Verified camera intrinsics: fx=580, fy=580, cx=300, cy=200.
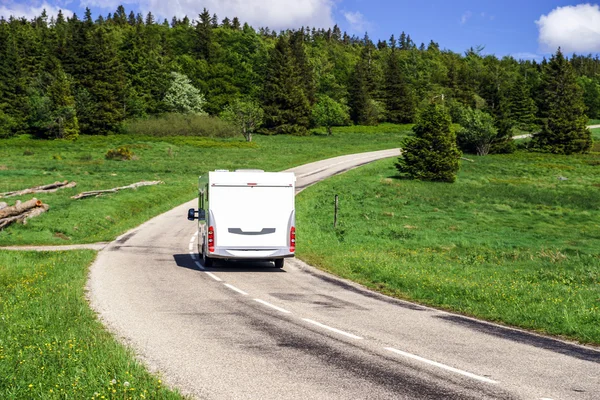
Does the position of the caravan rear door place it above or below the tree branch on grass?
above

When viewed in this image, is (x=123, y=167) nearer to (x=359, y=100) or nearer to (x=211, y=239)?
(x=211, y=239)

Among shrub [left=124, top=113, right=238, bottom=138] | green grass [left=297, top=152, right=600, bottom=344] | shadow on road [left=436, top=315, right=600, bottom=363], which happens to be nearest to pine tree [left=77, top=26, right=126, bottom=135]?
shrub [left=124, top=113, right=238, bottom=138]

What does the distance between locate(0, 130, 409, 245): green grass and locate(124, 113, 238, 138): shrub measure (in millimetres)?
3685

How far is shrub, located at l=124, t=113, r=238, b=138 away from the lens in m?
90.8

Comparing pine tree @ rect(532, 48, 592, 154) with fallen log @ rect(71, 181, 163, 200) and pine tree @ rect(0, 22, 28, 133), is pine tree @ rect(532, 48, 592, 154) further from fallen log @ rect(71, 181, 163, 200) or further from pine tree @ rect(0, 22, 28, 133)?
pine tree @ rect(0, 22, 28, 133)

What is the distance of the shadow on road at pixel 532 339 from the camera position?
31.1ft

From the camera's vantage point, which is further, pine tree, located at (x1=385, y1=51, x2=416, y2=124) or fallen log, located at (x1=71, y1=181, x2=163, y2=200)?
pine tree, located at (x1=385, y1=51, x2=416, y2=124)

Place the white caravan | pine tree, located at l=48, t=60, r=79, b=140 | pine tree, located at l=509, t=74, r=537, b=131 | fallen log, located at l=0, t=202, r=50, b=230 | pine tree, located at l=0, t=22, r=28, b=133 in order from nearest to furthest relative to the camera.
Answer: the white caravan < fallen log, located at l=0, t=202, r=50, b=230 < pine tree, located at l=48, t=60, r=79, b=140 < pine tree, located at l=0, t=22, r=28, b=133 < pine tree, located at l=509, t=74, r=537, b=131

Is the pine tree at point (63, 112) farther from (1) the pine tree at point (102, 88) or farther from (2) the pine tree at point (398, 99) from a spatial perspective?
(2) the pine tree at point (398, 99)

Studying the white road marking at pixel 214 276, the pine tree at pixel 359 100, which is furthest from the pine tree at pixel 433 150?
the pine tree at pixel 359 100

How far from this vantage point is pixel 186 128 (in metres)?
91.8

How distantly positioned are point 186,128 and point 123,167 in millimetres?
34331

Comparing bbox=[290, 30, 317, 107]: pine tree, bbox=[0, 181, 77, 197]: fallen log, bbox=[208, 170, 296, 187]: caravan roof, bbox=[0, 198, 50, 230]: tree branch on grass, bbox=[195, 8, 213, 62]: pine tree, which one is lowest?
bbox=[0, 198, 50, 230]: tree branch on grass

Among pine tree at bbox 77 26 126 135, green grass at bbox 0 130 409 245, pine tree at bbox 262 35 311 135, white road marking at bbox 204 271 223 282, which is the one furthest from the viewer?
pine tree at bbox 262 35 311 135
